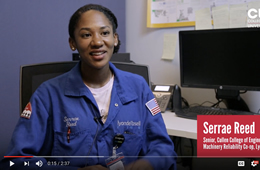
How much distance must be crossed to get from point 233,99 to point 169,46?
0.55 meters

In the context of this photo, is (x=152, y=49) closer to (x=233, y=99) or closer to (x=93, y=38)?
(x=233, y=99)

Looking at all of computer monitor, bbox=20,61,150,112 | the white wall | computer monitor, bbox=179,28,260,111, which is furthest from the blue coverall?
the white wall

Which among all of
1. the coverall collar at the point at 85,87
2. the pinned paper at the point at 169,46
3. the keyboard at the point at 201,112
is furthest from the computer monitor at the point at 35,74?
the pinned paper at the point at 169,46

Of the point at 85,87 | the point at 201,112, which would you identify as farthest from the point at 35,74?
the point at 201,112

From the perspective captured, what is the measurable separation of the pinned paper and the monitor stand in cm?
44

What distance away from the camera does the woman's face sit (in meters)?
0.90

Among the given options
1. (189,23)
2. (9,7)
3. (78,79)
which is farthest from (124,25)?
(78,79)

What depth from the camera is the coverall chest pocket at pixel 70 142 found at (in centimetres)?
87

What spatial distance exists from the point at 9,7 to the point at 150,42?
3.07 feet

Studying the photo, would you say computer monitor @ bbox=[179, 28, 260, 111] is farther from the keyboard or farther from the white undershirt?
the white undershirt

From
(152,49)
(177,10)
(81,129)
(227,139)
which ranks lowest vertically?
(227,139)

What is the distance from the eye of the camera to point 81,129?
2.85ft

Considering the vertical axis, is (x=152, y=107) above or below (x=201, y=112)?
above

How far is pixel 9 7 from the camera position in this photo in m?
1.40
